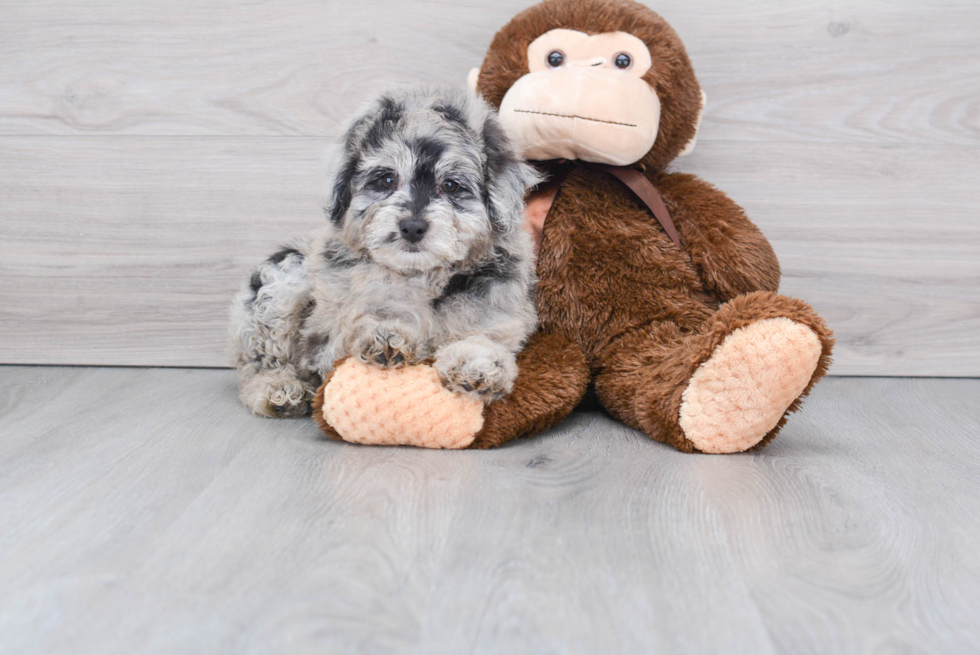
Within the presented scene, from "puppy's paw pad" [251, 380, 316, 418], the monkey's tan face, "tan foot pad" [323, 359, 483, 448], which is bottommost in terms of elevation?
"puppy's paw pad" [251, 380, 316, 418]

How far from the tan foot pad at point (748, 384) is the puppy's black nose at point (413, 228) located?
0.63 metres

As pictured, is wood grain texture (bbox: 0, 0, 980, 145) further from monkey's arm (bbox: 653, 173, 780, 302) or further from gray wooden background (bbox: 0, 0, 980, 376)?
monkey's arm (bbox: 653, 173, 780, 302)

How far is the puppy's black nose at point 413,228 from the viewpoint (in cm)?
163

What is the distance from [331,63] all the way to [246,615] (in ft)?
5.73

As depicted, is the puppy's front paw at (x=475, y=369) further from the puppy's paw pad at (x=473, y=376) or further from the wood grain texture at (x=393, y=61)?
the wood grain texture at (x=393, y=61)

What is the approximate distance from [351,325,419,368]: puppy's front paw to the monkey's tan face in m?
0.54

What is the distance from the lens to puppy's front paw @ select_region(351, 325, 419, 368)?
5.51 feet

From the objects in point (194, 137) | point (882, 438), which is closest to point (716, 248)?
point (882, 438)

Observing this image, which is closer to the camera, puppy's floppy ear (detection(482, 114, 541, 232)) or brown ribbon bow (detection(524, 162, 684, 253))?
puppy's floppy ear (detection(482, 114, 541, 232))

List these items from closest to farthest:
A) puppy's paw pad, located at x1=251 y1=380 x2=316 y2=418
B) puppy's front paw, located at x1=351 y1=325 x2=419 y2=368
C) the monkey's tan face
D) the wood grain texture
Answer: puppy's front paw, located at x1=351 y1=325 x2=419 y2=368 < the monkey's tan face < puppy's paw pad, located at x1=251 y1=380 x2=316 y2=418 < the wood grain texture

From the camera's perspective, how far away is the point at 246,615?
3.52 feet

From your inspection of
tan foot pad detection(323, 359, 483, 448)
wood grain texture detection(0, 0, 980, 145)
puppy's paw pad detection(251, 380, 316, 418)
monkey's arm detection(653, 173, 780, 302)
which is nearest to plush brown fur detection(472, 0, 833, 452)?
monkey's arm detection(653, 173, 780, 302)

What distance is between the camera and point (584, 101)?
1873mm

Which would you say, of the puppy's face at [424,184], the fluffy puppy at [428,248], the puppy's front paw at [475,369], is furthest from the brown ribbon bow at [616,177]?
the puppy's front paw at [475,369]
